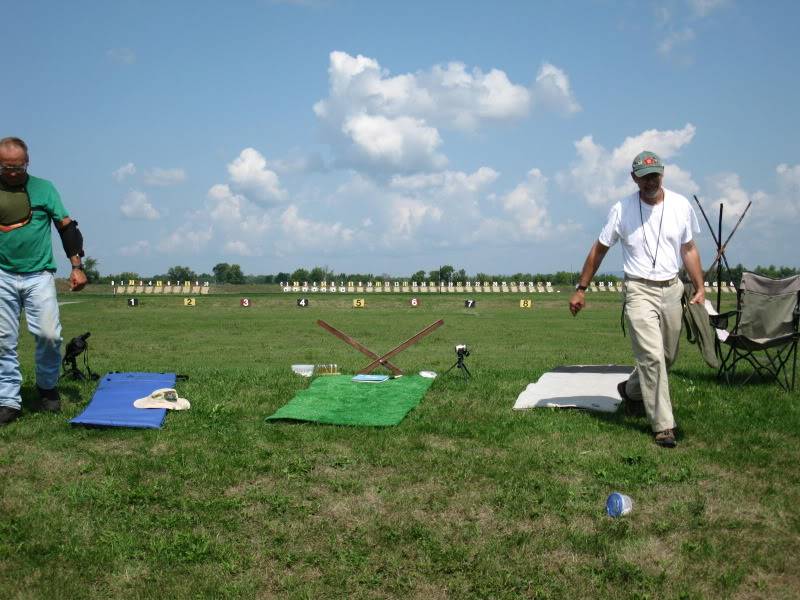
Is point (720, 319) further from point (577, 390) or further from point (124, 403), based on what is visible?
point (124, 403)

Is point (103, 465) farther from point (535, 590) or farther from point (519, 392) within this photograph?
point (519, 392)

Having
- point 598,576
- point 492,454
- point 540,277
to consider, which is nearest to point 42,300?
point 492,454

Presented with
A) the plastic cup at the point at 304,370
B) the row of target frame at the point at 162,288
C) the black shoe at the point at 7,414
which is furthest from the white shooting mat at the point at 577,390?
the row of target frame at the point at 162,288

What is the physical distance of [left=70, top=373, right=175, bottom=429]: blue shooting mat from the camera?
6844 millimetres

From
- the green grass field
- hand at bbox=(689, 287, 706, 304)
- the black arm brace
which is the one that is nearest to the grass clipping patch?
the green grass field

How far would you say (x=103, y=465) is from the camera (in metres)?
5.95

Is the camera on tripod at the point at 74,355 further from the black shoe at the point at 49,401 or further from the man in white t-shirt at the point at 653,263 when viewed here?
the man in white t-shirt at the point at 653,263

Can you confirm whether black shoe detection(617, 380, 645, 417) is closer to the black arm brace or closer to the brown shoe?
the brown shoe

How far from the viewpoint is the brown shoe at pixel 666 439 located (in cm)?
621

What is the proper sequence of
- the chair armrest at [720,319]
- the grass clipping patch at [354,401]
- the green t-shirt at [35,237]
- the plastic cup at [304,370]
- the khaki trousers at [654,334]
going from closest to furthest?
the khaki trousers at [654,334] < the green t-shirt at [35,237] < the grass clipping patch at [354,401] < the chair armrest at [720,319] < the plastic cup at [304,370]

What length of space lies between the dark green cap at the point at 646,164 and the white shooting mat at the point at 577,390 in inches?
98.2

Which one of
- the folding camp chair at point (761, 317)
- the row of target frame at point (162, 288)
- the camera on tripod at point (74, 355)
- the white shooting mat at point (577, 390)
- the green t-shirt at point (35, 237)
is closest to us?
the green t-shirt at point (35, 237)

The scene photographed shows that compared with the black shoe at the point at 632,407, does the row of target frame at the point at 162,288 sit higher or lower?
lower

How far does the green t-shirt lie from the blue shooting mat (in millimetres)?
1486
